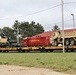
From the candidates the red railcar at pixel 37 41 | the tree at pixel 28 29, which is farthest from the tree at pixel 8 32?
the red railcar at pixel 37 41

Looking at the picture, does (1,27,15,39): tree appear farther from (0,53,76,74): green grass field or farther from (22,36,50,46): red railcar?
(0,53,76,74): green grass field

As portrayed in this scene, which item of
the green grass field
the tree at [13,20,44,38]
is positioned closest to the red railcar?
the green grass field

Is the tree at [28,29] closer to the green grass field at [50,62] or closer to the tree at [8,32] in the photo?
the tree at [8,32]

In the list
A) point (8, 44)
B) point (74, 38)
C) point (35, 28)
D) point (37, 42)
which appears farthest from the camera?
point (35, 28)

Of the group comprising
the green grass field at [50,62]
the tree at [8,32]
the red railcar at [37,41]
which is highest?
the tree at [8,32]

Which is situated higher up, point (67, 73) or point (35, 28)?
point (35, 28)

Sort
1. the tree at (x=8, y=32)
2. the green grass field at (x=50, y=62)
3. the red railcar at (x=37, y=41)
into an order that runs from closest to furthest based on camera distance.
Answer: the green grass field at (x=50, y=62) → the red railcar at (x=37, y=41) → the tree at (x=8, y=32)

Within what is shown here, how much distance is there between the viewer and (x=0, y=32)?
436ft

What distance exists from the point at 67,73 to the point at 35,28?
132 m

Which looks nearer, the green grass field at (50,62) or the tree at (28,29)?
the green grass field at (50,62)

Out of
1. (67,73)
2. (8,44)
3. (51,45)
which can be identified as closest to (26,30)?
(8,44)

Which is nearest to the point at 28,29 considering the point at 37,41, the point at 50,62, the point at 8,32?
the point at 8,32

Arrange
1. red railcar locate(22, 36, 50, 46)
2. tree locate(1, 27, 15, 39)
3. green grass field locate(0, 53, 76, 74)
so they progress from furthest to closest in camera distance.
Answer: tree locate(1, 27, 15, 39) → red railcar locate(22, 36, 50, 46) → green grass field locate(0, 53, 76, 74)

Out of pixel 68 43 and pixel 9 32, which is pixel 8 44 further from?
pixel 9 32
